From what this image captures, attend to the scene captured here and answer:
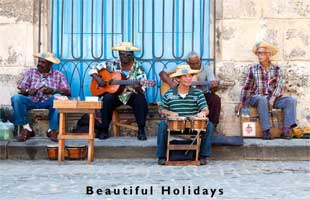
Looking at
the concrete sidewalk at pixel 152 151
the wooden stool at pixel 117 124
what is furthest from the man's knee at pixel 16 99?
the wooden stool at pixel 117 124

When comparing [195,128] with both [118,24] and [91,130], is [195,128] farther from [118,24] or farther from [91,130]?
[118,24]

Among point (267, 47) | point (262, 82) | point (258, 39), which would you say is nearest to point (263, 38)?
point (258, 39)

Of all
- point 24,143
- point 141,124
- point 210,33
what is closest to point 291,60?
point 210,33

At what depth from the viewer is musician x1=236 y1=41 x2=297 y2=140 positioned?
10203 millimetres

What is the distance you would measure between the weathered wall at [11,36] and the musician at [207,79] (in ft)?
7.27

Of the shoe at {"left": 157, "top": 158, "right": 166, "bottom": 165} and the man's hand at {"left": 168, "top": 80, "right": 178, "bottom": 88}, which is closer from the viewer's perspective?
the shoe at {"left": 157, "top": 158, "right": 166, "bottom": 165}

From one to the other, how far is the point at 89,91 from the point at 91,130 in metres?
1.92

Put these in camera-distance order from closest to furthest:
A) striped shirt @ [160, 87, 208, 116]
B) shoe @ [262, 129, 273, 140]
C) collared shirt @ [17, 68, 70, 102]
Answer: striped shirt @ [160, 87, 208, 116], shoe @ [262, 129, 273, 140], collared shirt @ [17, 68, 70, 102]

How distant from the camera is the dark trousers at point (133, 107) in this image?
1009cm

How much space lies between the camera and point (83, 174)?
827 cm

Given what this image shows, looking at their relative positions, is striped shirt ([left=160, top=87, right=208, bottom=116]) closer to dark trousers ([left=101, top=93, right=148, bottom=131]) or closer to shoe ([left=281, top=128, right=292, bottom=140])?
dark trousers ([left=101, top=93, right=148, bottom=131])

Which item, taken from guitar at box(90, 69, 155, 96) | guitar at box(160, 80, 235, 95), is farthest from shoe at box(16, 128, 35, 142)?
guitar at box(160, 80, 235, 95)

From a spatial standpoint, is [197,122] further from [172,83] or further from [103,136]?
[103,136]

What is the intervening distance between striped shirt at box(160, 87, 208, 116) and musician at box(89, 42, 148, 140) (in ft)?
2.46
